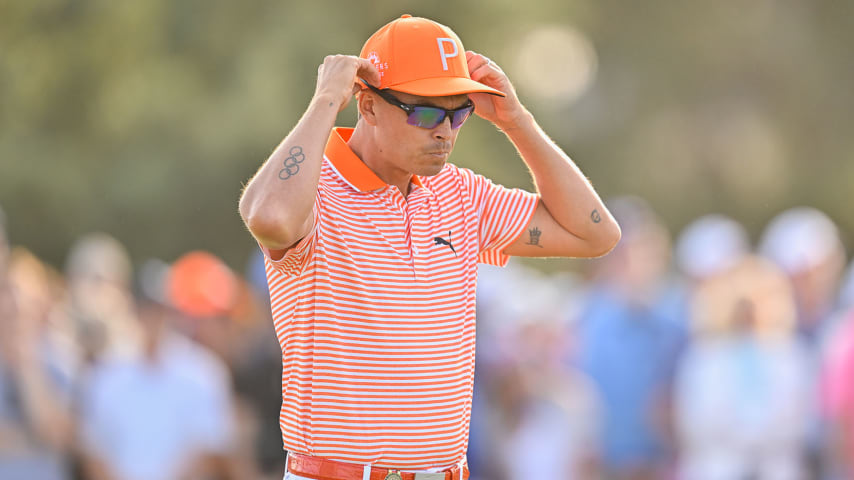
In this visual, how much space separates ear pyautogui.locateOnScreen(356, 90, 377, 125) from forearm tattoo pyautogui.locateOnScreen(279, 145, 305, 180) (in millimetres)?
430

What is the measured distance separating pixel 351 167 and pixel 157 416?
4.42m

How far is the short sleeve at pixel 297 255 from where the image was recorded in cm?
409

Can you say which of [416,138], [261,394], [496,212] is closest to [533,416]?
[261,394]

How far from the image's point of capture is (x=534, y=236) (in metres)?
4.73

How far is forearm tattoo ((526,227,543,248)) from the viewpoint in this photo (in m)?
4.73

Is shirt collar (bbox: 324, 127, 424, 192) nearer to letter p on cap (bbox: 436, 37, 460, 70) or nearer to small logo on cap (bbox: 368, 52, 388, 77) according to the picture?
small logo on cap (bbox: 368, 52, 388, 77)

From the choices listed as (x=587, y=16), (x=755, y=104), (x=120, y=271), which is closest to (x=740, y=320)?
(x=120, y=271)

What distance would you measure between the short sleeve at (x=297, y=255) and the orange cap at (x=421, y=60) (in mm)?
485

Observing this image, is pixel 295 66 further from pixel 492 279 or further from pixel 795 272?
pixel 795 272

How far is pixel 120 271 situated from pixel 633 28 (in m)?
14.8

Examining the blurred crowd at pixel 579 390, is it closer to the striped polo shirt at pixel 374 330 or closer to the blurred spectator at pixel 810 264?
the blurred spectator at pixel 810 264

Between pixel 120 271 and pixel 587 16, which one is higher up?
pixel 587 16

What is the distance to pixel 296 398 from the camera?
420cm

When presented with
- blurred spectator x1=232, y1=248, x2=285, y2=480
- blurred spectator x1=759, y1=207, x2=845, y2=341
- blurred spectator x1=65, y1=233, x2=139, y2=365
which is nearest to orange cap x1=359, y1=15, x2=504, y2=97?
blurred spectator x1=232, y1=248, x2=285, y2=480
